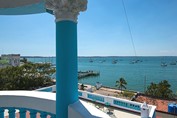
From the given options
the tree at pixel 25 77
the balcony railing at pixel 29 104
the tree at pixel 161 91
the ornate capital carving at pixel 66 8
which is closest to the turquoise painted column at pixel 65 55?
the ornate capital carving at pixel 66 8

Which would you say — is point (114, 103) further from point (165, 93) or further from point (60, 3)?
point (165, 93)

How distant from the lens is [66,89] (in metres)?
1.93

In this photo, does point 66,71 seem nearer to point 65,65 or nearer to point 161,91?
point 65,65

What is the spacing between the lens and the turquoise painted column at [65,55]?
1.93 m

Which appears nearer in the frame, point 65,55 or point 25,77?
point 65,55

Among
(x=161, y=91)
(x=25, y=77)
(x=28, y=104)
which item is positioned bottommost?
(x=161, y=91)

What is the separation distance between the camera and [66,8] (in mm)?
2012

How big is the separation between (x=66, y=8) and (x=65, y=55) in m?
0.53

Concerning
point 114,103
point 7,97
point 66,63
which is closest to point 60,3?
point 66,63

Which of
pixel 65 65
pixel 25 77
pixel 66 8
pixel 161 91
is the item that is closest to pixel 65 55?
pixel 65 65

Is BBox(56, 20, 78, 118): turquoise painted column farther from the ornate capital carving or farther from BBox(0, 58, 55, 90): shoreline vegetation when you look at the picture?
BBox(0, 58, 55, 90): shoreline vegetation

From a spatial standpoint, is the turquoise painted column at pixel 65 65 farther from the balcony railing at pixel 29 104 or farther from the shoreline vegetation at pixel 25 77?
the shoreline vegetation at pixel 25 77

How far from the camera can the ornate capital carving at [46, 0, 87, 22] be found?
6.52 ft

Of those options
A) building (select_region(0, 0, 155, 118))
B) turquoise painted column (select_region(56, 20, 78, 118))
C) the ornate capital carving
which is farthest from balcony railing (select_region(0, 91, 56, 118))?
the ornate capital carving
